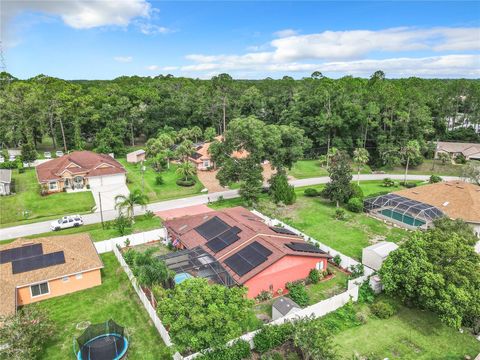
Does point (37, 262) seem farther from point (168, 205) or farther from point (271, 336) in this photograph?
point (168, 205)

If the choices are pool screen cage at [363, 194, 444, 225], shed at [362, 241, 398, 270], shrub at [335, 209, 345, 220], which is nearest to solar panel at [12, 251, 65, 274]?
shed at [362, 241, 398, 270]

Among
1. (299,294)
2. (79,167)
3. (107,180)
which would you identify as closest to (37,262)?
(299,294)

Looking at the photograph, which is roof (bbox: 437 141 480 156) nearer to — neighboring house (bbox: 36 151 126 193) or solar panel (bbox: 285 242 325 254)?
solar panel (bbox: 285 242 325 254)

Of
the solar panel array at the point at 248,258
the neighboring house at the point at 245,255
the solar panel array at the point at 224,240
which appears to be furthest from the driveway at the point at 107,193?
the solar panel array at the point at 248,258

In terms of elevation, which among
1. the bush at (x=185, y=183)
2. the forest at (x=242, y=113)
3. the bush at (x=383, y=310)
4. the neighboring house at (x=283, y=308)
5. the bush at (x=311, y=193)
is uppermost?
the forest at (x=242, y=113)

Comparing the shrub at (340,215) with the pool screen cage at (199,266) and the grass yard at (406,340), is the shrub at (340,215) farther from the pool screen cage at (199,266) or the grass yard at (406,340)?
the pool screen cage at (199,266)

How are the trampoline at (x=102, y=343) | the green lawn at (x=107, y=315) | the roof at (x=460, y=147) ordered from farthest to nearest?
the roof at (x=460, y=147), the green lawn at (x=107, y=315), the trampoline at (x=102, y=343)

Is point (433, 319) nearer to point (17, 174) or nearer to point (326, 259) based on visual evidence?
point (326, 259)
